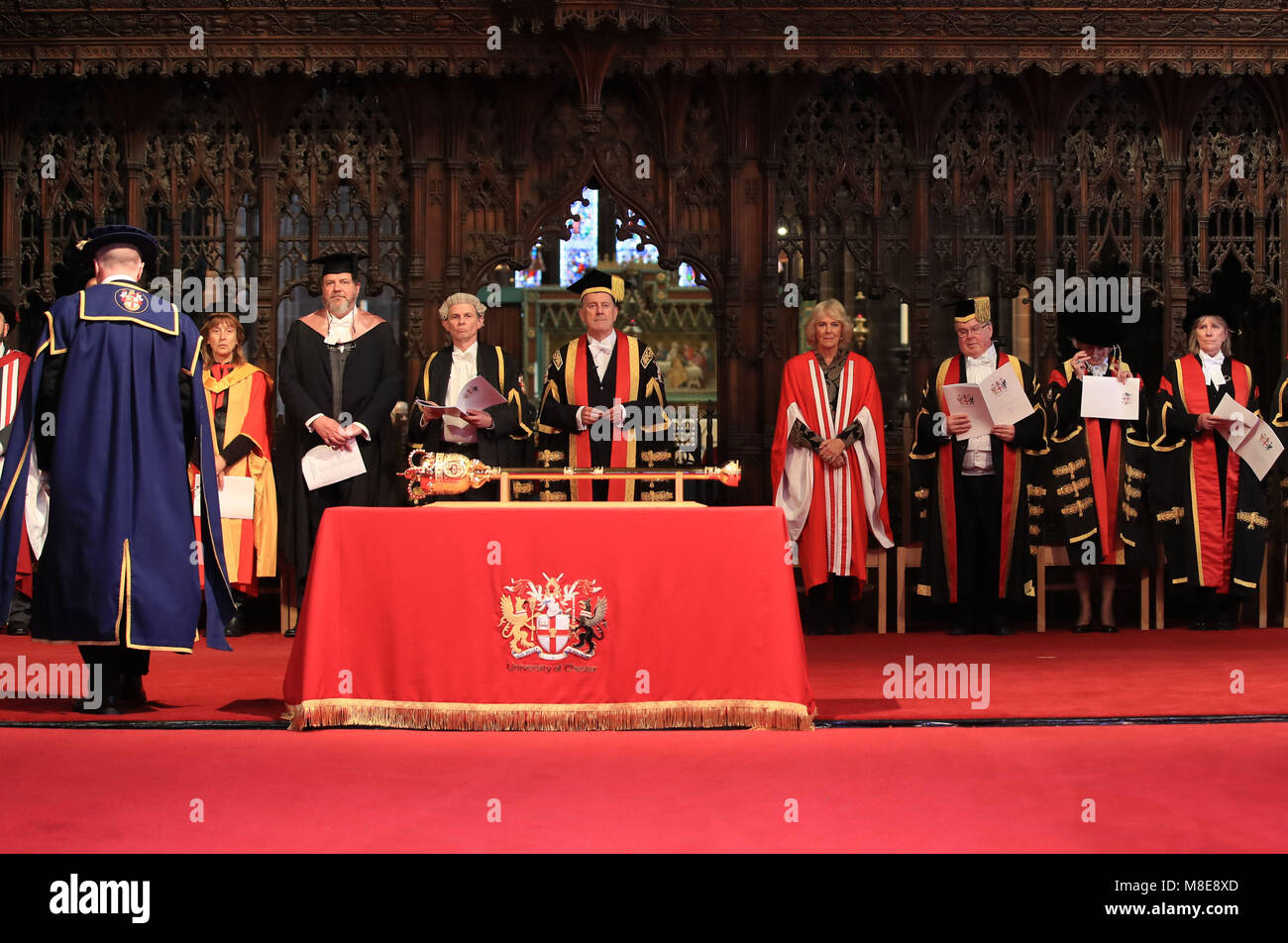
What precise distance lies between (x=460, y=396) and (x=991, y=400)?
3.17 meters

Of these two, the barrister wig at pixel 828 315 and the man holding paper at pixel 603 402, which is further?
the barrister wig at pixel 828 315

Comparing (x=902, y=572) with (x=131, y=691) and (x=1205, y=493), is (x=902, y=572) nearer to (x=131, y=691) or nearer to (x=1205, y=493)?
(x=1205, y=493)

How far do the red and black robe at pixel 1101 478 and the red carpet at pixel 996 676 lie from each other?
56 centimetres

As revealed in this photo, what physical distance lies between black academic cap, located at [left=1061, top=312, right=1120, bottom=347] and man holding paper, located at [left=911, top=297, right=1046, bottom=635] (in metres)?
0.42

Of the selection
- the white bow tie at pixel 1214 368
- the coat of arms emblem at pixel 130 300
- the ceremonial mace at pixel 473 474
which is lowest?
the ceremonial mace at pixel 473 474

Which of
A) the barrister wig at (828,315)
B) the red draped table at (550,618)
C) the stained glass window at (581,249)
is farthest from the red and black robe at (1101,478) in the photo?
the stained glass window at (581,249)

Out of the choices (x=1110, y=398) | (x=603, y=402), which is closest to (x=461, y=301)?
(x=603, y=402)

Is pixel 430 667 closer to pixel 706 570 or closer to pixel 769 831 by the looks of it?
pixel 706 570

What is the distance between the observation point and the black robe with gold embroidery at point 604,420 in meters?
8.06

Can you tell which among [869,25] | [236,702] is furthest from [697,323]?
[236,702]

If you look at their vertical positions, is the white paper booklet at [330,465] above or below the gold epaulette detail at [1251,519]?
above

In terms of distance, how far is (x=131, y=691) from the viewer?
593 cm

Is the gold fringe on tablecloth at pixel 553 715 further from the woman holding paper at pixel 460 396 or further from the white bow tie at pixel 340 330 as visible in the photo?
the white bow tie at pixel 340 330

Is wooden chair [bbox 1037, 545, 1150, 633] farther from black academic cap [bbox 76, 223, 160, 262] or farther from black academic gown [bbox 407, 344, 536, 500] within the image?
black academic cap [bbox 76, 223, 160, 262]
